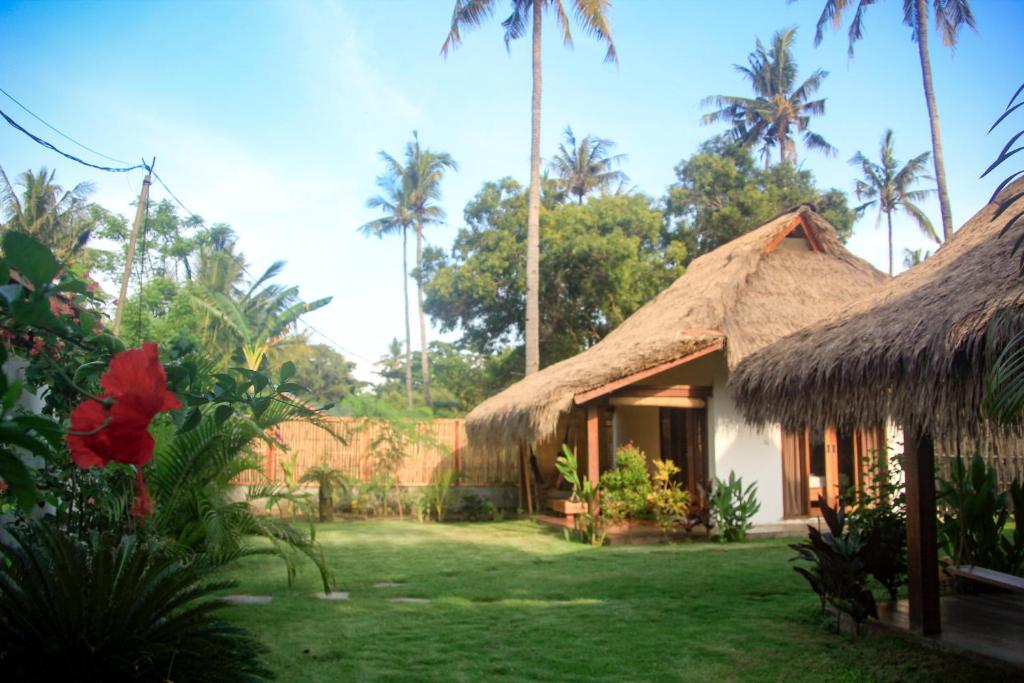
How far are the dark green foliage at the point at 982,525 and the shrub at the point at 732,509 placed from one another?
4.70m

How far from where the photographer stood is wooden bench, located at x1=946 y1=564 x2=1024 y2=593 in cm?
463

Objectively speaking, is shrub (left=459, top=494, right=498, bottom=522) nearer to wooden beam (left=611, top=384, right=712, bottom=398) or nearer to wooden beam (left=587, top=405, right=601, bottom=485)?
wooden beam (left=587, top=405, right=601, bottom=485)

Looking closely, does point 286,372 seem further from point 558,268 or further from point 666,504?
point 558,268

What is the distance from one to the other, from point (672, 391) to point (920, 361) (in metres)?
6.97

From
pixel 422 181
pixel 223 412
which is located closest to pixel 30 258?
pixel 223 412

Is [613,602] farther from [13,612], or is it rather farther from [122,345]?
[122,345]

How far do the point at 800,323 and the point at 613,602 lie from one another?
681 cm

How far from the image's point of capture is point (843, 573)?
209 inches

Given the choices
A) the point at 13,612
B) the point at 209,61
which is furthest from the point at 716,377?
the point at 13,612

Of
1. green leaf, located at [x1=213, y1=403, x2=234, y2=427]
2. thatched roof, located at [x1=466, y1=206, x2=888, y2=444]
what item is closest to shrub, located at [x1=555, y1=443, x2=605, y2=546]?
thatched roof, located at [x1=466, y1=206, x2=888, y2=444]

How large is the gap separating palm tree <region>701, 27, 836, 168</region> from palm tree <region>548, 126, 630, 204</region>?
13.2 feet

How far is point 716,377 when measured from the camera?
11766 millimetres

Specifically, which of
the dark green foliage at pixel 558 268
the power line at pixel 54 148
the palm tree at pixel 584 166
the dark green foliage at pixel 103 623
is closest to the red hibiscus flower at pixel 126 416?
the dark green foliage at pixel 103 623

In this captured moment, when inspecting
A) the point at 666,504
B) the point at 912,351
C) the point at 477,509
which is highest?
the point at 912,351
